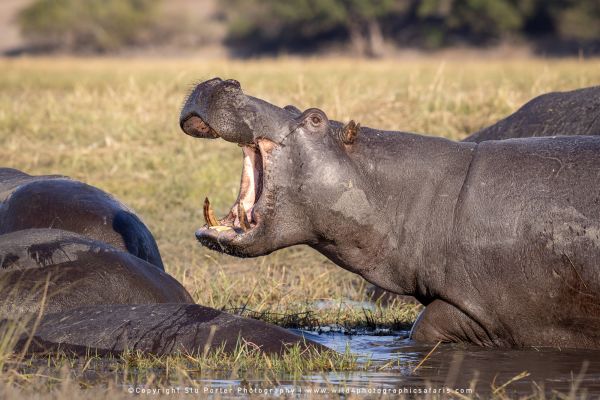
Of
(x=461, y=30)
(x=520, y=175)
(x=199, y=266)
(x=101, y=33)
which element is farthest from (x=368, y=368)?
(x=101, y=33)

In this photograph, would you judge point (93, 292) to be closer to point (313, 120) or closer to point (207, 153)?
point (313, 120)

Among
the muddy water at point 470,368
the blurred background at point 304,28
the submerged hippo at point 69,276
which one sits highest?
the blurred background at point 304,28

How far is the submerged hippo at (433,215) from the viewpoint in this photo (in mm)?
5289

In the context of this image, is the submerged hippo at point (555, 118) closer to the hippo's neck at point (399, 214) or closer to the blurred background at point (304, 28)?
the hippo's neck at point (399, 214)

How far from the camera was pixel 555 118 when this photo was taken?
26.7 ft

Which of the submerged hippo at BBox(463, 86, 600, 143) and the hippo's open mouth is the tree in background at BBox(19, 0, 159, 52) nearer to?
the submerged hippo at BBox(463, 86, 600, 143)

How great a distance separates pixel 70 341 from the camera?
5.03 meters

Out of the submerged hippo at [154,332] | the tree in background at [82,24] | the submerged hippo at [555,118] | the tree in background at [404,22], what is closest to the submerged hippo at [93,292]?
the submerged hippo at [154,332]

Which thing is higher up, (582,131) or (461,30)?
(461,30)

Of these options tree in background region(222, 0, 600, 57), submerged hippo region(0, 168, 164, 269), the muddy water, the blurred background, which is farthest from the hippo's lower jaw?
tree in background region(222, 0, 600, 57)

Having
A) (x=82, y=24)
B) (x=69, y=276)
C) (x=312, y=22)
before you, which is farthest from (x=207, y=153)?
(x=82, y=24)

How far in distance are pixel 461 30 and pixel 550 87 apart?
3624 centimetres

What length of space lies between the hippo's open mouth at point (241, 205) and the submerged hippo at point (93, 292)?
0.34 m

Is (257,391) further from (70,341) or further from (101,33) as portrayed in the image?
(101,33)
